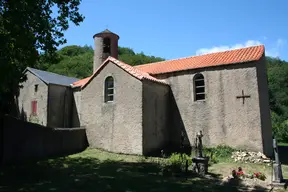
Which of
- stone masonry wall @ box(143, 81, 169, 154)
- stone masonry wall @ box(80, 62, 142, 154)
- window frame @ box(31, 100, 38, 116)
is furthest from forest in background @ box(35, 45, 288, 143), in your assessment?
stone masonry wall @ box(143, 81, 169, 154)

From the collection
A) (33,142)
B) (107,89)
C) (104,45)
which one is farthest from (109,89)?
(104,45)

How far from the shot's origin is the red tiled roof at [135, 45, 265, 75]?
1570 cm

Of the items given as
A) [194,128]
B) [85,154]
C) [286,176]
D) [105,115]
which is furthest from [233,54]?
[85,154]

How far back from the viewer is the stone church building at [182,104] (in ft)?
48.9

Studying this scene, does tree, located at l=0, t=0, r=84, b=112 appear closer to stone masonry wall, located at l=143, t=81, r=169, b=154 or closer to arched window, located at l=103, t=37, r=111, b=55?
stone masonry wall, located at l=143, t=81, r=169, b=154

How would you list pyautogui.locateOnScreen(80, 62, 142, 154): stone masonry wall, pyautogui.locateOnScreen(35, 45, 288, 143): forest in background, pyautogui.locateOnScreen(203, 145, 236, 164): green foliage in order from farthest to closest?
pyautogui.locateOnScreen(35, 45, 288, 143): forest in background
pyautogui.locateOnScreen(80, 62, 142, 154): stone masonry wall
pyautogui.locateOnScreen(203, 145, 236, 164): green foliage

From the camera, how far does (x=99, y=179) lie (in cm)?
980

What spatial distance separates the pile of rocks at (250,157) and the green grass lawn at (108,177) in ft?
2.37

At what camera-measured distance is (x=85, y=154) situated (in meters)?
15.6

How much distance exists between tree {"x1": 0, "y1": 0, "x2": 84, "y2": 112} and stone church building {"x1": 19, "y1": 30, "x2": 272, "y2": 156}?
5.49m

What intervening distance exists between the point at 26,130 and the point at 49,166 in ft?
9.31

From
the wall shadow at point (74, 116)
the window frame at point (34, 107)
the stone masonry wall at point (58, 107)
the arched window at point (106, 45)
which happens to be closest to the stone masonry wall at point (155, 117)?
the wall shadow at point (74, 116)

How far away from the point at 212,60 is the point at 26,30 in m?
11.8

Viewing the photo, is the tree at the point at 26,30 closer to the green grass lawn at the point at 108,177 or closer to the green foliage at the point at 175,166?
the green grass lawn at the point at 108,177
